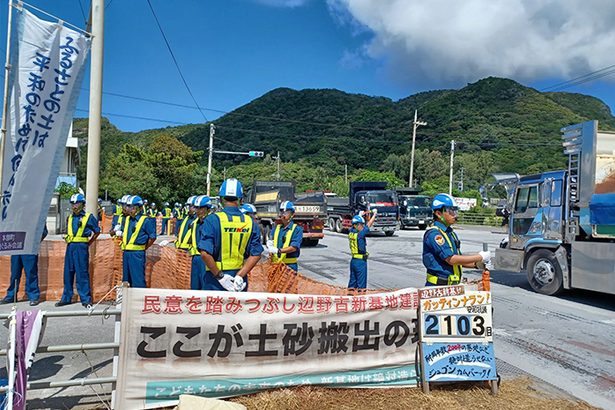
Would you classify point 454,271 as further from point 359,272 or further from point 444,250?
point 359,272

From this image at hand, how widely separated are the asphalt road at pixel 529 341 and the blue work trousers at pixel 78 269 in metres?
0.33

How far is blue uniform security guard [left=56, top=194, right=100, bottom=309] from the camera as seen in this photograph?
7742 millimetres

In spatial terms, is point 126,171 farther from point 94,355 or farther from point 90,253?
point 94,355

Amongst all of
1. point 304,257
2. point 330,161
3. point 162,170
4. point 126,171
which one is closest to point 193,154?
point 162,170

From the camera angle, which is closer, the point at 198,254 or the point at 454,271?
the point at 454,271

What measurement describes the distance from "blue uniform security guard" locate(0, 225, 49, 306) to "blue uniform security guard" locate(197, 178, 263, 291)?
452cm

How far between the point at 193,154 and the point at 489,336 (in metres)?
39.5

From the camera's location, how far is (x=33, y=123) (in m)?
4.39

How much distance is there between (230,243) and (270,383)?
1495 millimetres

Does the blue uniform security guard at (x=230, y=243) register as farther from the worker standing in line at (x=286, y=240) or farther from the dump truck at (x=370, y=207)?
the dump truck at (x=370, y=207)

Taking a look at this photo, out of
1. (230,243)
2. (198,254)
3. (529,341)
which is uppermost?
(230,243)

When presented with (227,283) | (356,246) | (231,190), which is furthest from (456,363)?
(356,246)

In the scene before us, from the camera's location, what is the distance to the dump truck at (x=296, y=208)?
1892 cm

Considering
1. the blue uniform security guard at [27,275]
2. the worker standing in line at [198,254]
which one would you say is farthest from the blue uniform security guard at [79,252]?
the worker standing in line at [198,254]
